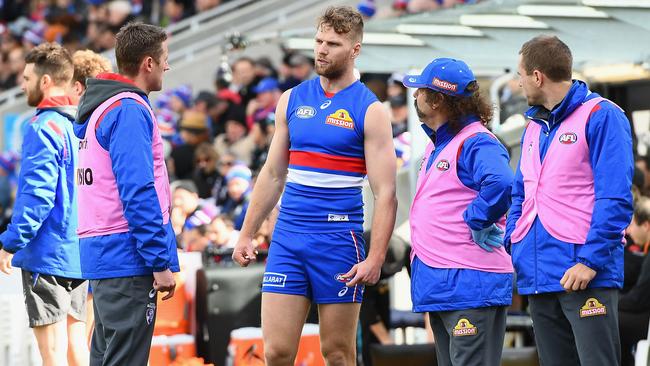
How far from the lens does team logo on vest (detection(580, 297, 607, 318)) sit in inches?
228

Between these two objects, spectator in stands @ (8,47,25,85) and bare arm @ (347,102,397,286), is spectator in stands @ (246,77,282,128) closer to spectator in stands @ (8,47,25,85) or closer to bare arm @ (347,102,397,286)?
spectator in stands @ (8,47,25,85)

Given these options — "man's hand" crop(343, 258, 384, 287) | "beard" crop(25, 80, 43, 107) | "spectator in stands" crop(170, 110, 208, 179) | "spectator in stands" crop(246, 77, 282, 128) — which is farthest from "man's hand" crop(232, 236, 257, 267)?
"spectator in stands" crop(246, 77, 282, 128)

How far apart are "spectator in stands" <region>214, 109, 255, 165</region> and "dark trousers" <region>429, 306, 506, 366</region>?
839cm

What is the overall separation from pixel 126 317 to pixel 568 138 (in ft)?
7.17

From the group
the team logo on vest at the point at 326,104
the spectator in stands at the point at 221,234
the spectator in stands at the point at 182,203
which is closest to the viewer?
the team logo on vest at the point at 326,104

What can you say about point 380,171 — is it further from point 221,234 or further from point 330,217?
point 221,234

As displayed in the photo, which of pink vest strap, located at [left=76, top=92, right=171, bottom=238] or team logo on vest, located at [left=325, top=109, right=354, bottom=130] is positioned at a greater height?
team logo on vest, located at [left=325, top=109, right=354, bottom=130]

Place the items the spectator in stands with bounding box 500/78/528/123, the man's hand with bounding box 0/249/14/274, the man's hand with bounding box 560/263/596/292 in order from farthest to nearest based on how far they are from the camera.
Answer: the spectator in stands with bounding box 500/78/528/123 < the man's hand with bounding box 0/249/14/274 < the man's hand with bounding box 560/263/596/292

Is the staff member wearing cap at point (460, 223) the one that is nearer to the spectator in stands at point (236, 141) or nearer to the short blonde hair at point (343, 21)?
the short blonde hair at point (343, 21)

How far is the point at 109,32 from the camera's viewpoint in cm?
2059

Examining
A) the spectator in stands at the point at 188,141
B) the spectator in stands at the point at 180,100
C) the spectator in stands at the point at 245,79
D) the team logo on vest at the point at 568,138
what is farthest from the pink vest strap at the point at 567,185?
the spectator in stands at the point at 180,100

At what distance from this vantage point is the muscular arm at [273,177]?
6559mm

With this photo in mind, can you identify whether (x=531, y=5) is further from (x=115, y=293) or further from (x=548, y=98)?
(x=115, y=293)

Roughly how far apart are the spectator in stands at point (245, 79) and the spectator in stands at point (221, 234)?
5.31 metres
